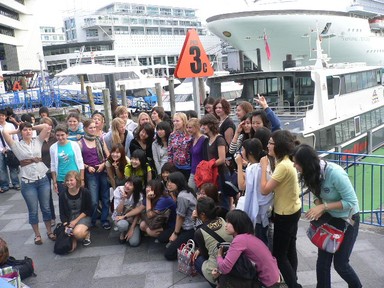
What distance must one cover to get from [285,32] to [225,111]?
23069 mm

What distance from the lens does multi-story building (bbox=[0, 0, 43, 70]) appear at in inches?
1671

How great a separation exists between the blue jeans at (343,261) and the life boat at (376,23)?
3454 centimetres

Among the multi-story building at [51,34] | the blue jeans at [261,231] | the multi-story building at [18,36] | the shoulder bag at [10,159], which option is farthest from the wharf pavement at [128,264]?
the multi-story building at [51,34]

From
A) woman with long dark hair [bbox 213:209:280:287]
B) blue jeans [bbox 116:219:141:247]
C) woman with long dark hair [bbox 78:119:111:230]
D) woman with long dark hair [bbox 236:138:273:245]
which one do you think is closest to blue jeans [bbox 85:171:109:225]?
woman with long dark hair [bbox 78:119:111:230]

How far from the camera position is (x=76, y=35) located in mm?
64188

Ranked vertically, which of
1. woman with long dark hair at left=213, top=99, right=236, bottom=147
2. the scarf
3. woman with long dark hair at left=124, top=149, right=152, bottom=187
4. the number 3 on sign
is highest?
the number 3 on sign

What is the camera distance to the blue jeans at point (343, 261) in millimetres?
3291

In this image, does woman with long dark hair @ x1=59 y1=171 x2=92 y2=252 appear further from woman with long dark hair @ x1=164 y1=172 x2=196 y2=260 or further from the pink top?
the pink top

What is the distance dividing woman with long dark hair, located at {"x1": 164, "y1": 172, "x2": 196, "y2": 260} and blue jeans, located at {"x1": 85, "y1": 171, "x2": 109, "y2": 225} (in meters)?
1.57

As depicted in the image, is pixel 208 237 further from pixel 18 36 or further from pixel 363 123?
pixel 18 36

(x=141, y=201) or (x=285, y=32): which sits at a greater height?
(x=285, y=32)

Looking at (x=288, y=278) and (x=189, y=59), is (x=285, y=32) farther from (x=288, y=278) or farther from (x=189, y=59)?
(x=288, y=278)

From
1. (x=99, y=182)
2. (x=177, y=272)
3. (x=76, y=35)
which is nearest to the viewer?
(x=177, y=272)

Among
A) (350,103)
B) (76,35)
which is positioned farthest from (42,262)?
(76,35)
